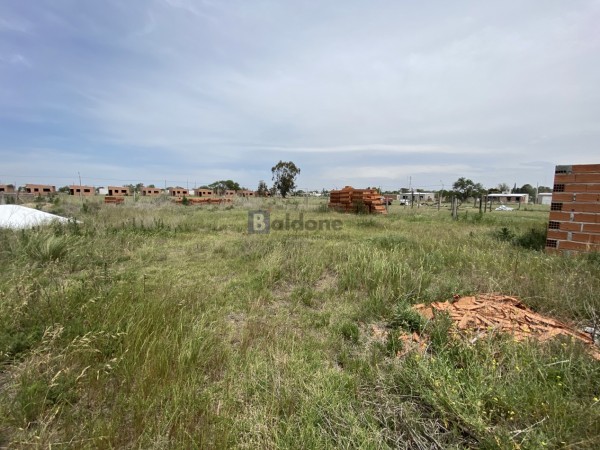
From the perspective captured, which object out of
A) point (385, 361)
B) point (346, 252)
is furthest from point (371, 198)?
point (385, 361)

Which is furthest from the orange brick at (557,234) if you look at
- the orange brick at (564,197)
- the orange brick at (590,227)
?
the orange brick at (564,197)

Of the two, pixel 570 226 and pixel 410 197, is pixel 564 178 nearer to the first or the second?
pixel 570 226

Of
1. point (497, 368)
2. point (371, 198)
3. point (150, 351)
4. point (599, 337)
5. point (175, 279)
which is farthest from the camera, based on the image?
point (371, 198)

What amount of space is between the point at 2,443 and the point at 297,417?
162cm

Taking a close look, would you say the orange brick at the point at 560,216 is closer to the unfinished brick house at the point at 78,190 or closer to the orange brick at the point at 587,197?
the orange brick at the point at 587,197

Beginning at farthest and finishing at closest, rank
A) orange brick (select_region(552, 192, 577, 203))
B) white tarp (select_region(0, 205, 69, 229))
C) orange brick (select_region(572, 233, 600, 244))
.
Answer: white tarp (select_region(0, 205, 69, 229))
orange brick (select_region(552, 192, 577, 203))
orange brick (select_region(572, 233, 600, 244))

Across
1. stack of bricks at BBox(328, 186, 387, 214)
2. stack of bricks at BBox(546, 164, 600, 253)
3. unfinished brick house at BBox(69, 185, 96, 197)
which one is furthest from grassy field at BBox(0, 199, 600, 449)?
unfinished brick house at BBox(69, 185, 96, 197)

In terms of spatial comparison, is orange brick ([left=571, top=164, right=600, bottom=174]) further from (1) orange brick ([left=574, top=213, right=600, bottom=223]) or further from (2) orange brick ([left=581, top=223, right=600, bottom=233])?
(2) orange brick ([left=581, top=223, right=600, bottom=233])

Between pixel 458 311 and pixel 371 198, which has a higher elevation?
pixel 371 198

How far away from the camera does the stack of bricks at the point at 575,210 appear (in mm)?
4582

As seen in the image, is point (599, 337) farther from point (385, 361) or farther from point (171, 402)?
point (171, 402)

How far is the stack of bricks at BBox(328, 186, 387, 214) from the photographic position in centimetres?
1506

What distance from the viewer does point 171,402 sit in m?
1.73

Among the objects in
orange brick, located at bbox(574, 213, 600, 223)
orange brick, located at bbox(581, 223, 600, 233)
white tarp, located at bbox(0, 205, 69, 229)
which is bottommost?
white tarp, located at bbox(0, 205, 69, 229)
